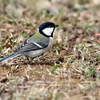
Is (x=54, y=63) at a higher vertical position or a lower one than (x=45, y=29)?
lower

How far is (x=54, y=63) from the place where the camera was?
440 centimetres

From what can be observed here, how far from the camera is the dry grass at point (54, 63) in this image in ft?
10.3

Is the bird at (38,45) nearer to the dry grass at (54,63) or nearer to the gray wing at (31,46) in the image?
the gray wing at (31,46)

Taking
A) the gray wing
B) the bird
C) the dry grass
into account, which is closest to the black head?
the bird

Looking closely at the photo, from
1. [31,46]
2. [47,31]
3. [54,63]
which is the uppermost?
[47,31]

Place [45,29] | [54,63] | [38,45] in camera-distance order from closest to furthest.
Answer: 1. [54,63]
2. [38,45]
3. [45,29]

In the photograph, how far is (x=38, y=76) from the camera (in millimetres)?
3773

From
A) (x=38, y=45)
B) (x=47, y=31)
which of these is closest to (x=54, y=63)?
(x=38, y=45)

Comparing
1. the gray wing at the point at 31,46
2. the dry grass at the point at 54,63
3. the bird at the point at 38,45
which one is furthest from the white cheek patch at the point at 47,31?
the dry grass at the point at 54,63

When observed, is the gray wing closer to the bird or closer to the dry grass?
the bird

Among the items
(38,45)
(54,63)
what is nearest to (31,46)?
(38,45)

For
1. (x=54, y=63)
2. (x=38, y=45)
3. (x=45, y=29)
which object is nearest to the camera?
(x=54, y=63)

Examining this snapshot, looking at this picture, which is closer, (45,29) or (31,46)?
(31,46)

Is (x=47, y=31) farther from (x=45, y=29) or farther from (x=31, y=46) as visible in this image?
(x=31, y=46)
